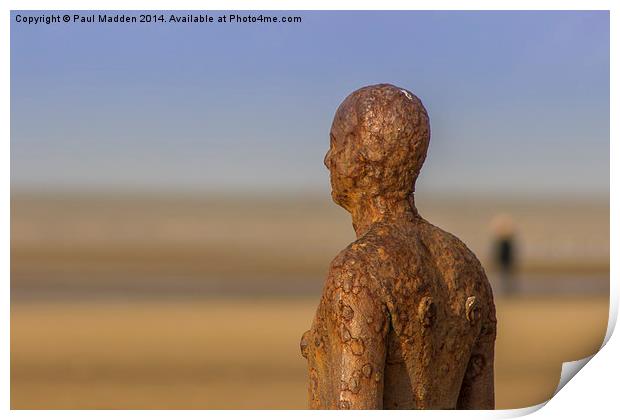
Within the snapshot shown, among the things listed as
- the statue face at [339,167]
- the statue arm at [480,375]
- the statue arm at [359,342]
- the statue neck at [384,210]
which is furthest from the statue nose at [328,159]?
the statue arm at [480,375]

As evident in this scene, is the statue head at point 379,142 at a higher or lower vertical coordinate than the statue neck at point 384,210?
higher

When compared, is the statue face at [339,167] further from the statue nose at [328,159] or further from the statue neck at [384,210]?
the statue neck at [384,210]

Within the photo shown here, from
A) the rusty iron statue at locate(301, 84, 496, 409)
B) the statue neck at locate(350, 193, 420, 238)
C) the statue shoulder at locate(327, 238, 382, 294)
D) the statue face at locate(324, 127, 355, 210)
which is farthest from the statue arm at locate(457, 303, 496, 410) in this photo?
the statue face at locate(324, 127, 355, 210)

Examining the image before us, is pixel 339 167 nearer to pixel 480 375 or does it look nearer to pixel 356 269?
pixel 356 269

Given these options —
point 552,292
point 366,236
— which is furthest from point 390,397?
point 552,292

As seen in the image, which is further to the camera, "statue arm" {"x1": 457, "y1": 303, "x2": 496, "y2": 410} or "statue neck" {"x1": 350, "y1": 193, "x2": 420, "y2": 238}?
"statue arm" {"x1": 457, "y1": 303, "x2": 496, "y2": 410}

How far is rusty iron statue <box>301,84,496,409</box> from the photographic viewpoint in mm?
5129

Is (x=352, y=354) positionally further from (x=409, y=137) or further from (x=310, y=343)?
(x=409, y=137)

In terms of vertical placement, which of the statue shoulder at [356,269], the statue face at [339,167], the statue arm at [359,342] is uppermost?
the statue face at [339,167]

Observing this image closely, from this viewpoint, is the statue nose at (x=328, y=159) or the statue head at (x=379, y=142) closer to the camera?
the statue head at (x=379, y=142)

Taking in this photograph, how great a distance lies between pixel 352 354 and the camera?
510cm

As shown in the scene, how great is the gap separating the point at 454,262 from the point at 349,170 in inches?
26.5

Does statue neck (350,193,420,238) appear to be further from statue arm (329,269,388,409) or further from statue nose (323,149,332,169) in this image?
statue arm (329,269,388,409)

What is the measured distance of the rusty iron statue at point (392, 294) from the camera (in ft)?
16.8
